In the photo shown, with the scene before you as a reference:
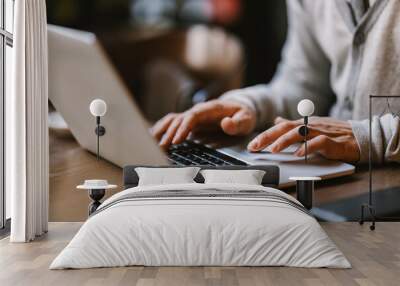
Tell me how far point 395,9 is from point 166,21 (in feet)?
8.97

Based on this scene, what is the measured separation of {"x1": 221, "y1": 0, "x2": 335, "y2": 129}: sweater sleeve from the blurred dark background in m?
0.11

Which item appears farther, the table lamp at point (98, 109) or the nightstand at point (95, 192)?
the table lamp at point (98, 109)

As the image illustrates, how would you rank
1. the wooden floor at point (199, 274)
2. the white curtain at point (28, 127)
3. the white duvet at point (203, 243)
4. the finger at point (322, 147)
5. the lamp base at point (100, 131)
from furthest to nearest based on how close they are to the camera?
the lamp base at point (100, 131) < the finger at point (322, 147) < the white curtain at point (28, 127) < the white duvet at point (203, 243) < the wooden floor at point (199, 274)

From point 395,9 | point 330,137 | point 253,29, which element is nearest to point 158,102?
point 253,29

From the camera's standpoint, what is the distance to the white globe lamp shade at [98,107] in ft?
22.7

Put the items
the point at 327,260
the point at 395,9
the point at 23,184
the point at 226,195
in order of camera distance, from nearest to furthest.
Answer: the point at 327,260 < the point at 226,195 < the point at 23,184 < the point at 395,9

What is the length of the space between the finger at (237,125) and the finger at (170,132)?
0.54 meters

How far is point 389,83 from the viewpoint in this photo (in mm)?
7023

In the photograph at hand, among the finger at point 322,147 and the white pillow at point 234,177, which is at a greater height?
the finger at point 322,147

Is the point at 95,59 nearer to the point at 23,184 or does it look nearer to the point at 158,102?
the point at 158,102

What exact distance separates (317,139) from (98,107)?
2.62 meters

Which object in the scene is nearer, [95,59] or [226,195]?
[226,195]

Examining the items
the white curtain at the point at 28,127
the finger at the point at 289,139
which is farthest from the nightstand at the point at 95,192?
the finger at the point at 289,139

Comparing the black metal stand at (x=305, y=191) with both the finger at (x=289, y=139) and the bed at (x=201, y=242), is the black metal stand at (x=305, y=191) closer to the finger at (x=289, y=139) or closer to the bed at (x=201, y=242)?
the finger at (x=289, y=139)
